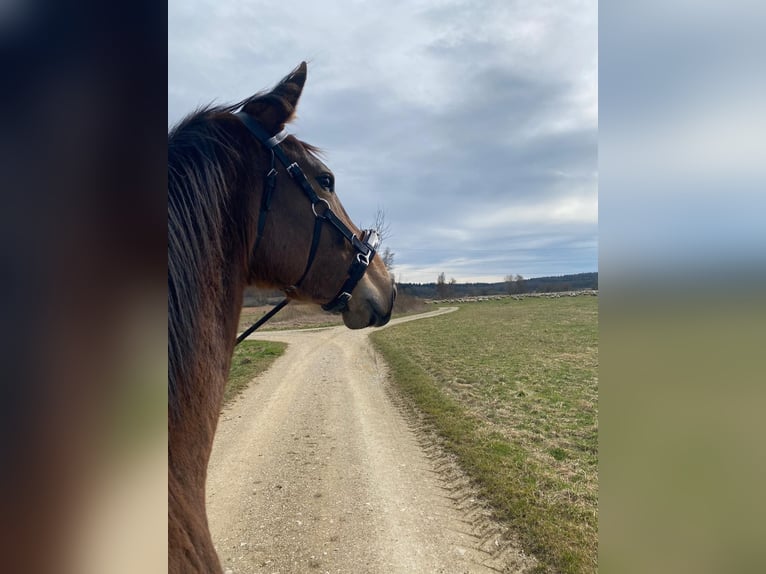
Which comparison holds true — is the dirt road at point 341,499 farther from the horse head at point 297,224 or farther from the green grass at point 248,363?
the horse head at point 297,224

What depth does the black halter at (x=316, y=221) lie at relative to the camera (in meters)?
1.76

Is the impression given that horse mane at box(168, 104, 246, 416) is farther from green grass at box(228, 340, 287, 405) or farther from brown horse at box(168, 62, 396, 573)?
green grass at box(228, 340, 287, 405)

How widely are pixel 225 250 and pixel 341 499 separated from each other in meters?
4.06
